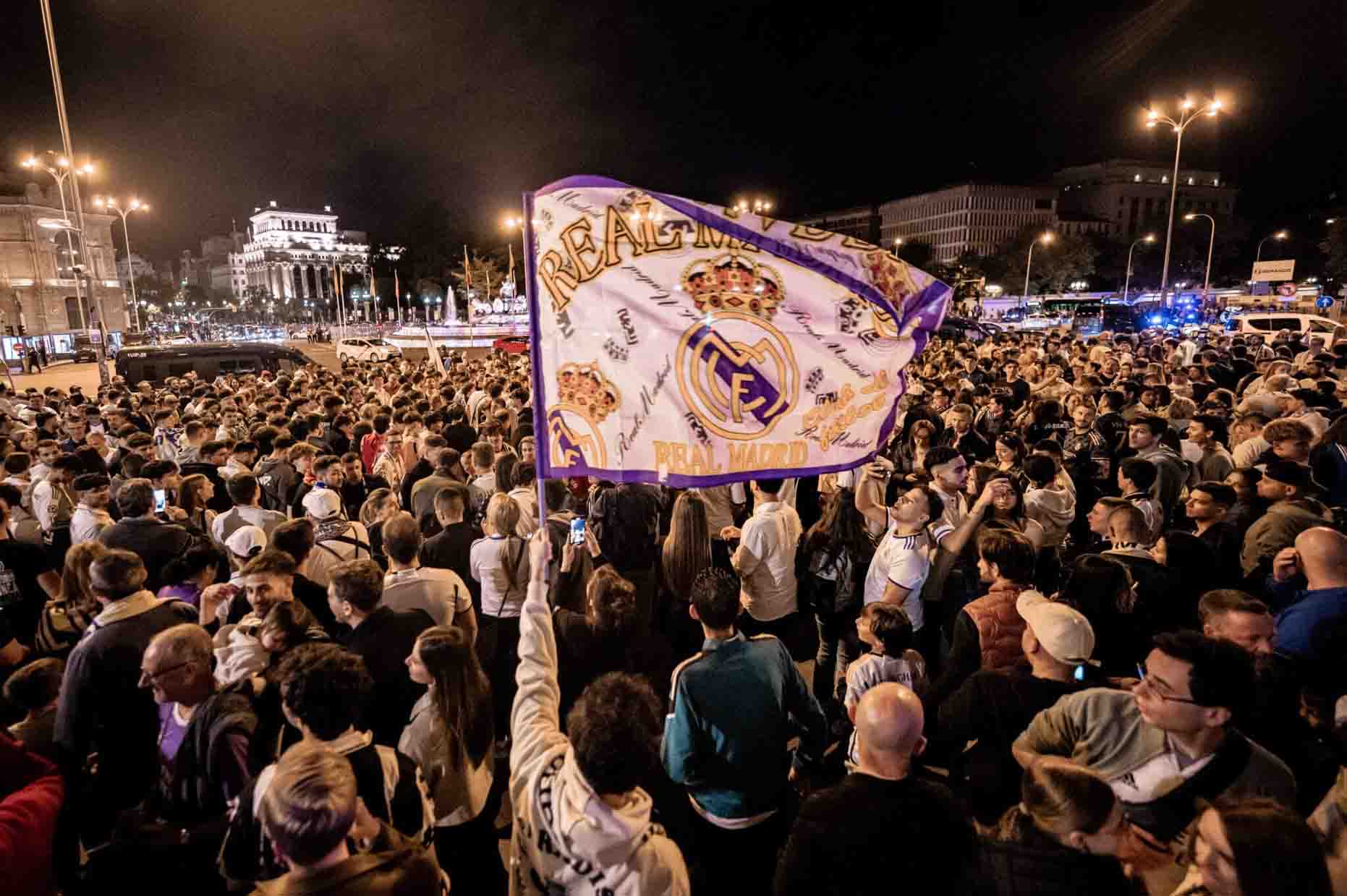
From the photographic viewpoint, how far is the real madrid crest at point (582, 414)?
11.1 ft

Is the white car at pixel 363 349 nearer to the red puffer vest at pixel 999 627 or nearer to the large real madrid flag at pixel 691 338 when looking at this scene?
the large real madrid flag at pixel 691 338

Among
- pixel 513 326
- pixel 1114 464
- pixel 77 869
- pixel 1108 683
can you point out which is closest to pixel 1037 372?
pixel 1114 464

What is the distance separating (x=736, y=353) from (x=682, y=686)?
1.52 meters

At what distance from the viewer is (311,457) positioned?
23.2 ft

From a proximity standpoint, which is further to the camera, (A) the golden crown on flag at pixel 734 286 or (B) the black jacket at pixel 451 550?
(B) the black jacket at pixel 451 550

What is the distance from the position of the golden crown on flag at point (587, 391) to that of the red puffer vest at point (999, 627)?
218 cm

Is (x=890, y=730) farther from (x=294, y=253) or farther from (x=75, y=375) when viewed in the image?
(x=294, y=253)

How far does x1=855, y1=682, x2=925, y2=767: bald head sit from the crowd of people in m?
0.01

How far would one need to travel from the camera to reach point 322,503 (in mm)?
5352

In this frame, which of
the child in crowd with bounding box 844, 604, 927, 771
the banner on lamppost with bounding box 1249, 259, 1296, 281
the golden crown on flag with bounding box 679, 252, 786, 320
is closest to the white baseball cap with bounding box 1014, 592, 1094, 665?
the child in crowd with bounding box 844, 604, 927, 771

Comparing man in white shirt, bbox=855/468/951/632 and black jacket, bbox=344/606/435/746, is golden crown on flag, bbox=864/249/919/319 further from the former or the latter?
black jacket, bbox=344/606/435/746

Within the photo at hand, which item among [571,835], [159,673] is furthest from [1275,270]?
[159,673]

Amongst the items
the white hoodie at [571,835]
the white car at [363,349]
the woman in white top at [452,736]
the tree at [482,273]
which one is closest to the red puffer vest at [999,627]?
the white hoodie at [571,835]

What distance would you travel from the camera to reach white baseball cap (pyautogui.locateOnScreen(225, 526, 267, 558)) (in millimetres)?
4773
